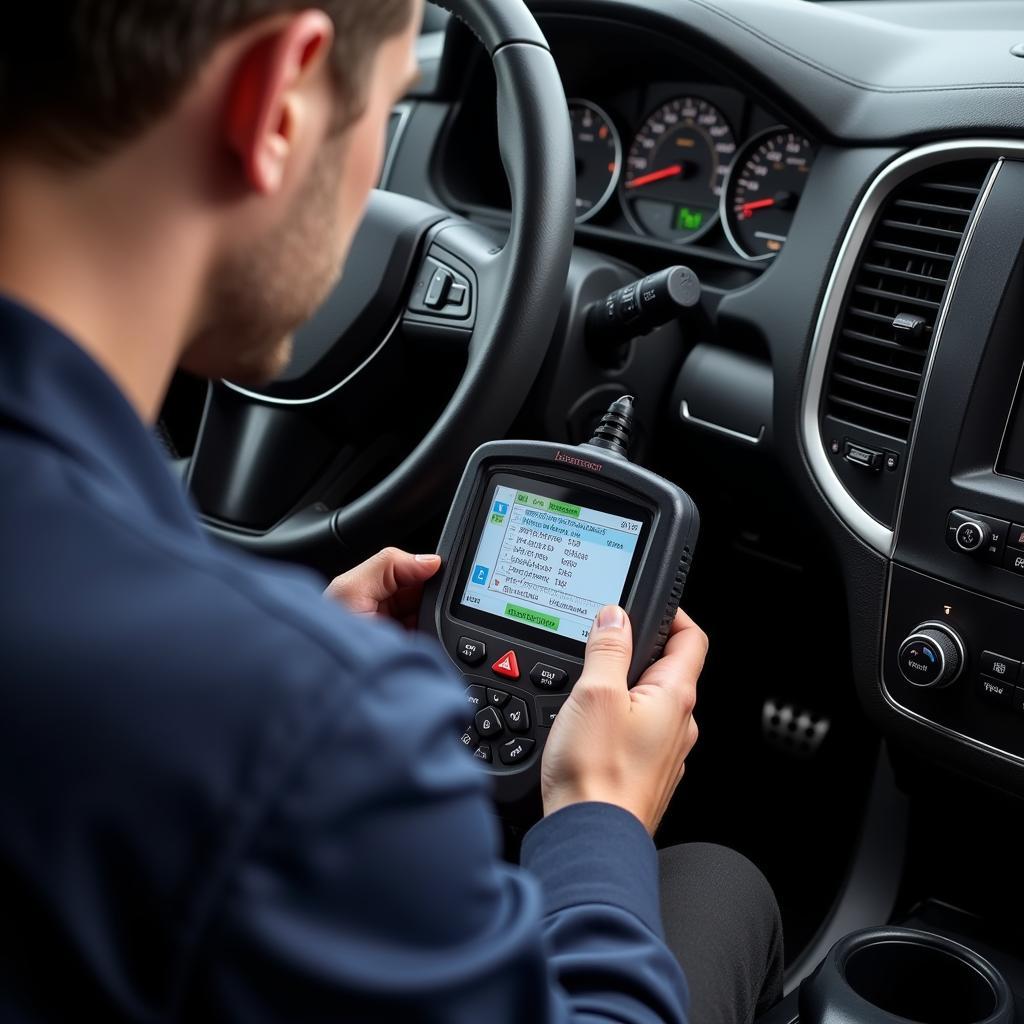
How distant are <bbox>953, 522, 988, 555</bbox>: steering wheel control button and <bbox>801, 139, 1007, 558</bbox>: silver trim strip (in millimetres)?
75

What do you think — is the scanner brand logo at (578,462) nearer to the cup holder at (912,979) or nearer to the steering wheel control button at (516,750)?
the steering wheel control button at (516,750)

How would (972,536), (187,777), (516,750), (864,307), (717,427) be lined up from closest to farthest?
(187,777) → (516,750) → (972,536) → (864,307) → (717,427)

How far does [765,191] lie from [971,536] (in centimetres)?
Result: 52

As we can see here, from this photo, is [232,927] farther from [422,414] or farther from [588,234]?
[588,234]

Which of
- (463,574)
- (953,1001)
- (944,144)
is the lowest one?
(953,1001)

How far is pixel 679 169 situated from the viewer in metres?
1.66

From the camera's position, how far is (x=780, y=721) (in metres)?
1.71

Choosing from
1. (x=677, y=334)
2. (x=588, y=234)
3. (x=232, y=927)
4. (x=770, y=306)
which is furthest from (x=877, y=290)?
(x=232, y=927)

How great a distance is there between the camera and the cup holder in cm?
102

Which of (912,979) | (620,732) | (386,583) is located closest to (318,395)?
(386,583)

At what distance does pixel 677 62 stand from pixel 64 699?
139cm

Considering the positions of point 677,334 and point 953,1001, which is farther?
point 677,334

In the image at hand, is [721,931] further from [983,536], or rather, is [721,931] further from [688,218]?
[688,218]

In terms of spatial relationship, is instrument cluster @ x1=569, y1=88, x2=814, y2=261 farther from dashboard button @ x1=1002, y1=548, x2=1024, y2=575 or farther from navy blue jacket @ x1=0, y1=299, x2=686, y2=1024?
navy blue jacket @ x1=0, y1=299, x2=686, y2=1024
